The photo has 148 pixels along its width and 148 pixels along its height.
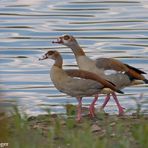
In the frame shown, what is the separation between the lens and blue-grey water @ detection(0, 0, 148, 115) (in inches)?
544

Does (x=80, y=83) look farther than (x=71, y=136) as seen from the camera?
Yes

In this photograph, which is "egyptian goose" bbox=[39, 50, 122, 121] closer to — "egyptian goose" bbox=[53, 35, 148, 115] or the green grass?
"egyptian goose" bbox=[53, 35, 148, 115]

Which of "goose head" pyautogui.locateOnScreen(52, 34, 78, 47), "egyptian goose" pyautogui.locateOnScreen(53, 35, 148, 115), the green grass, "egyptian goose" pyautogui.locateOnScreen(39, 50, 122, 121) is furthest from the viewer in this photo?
"goose head" pyautogui.locateOnScreen(52, 34, 78, 47)

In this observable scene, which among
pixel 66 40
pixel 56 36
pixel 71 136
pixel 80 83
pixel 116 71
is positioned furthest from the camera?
pixel 56 36

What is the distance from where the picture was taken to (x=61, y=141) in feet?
27.4

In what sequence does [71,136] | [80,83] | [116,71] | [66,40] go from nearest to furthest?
[71,136] → [80,83] → [116,71] → [66,40]

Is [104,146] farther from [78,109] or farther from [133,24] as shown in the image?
[133,24]

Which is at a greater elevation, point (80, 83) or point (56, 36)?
point (80, 83)

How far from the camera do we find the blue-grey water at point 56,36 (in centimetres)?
1381

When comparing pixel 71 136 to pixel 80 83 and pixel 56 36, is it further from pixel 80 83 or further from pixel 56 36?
pixel 56 36

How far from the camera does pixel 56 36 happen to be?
18.2m

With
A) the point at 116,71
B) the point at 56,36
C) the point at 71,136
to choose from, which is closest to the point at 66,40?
the point at 116,71

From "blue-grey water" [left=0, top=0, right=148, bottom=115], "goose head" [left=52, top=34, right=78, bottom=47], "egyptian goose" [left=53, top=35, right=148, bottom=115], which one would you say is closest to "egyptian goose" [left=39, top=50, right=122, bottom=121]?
"egyptian goose" [left=53, top=35, right=148, bottom=115]

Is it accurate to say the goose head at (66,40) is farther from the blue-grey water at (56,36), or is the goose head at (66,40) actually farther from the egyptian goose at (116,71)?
the blue-grey water at (56,36)
